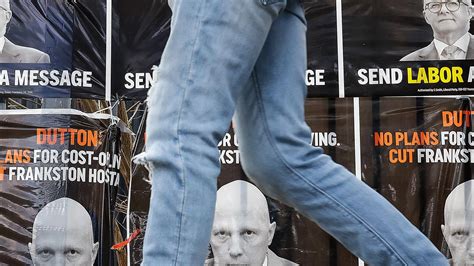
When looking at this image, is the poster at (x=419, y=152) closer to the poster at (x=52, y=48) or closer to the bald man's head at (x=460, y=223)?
the bald man's head at (x=460, y=223)

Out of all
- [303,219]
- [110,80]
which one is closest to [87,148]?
[110,80]

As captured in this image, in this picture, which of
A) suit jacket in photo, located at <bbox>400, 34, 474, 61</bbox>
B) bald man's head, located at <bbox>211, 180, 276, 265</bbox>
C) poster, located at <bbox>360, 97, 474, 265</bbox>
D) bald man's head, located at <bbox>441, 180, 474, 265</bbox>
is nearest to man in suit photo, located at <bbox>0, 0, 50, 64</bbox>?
bald man's head, located at <bbox>211, 180, 276, 265</bbox>

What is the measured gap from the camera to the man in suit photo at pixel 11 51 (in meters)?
3.96

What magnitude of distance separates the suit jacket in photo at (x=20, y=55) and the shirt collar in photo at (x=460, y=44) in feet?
6.46

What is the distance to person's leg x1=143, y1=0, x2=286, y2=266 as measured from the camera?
56.0 inches

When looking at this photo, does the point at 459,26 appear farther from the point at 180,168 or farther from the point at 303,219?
the point at 180,168

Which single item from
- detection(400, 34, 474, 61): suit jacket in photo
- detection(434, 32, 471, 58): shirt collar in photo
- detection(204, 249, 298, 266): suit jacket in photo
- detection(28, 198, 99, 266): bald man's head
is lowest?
detection(204, 249, 298, 266): suit jacket in photo

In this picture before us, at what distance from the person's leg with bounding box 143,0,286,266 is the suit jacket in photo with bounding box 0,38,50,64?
2559 millimetres

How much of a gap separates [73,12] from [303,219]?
157 centimetres

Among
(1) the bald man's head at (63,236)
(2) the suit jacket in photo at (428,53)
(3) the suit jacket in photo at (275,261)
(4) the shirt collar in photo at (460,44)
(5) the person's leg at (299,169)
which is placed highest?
(4) the shirt collar in photo at (460,44)

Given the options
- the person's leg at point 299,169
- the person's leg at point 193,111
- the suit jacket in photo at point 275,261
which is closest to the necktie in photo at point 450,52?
the suit jacket in photo at point 275,261

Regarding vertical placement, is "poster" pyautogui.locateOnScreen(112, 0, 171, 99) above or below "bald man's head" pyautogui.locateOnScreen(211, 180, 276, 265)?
above

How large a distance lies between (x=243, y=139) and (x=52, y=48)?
99.7 inches

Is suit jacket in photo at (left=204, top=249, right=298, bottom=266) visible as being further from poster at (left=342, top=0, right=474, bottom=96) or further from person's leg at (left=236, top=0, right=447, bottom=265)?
person's leg at (left=236, top=0, right=447, bottom=265)
